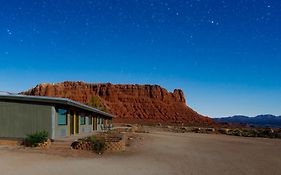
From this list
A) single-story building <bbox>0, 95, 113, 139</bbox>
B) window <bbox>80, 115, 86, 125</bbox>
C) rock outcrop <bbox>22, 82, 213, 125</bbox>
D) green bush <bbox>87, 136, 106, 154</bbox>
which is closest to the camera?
green bush <bbox>87, 136, 106, 154</bbox>

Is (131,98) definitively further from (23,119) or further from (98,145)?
(98,145)

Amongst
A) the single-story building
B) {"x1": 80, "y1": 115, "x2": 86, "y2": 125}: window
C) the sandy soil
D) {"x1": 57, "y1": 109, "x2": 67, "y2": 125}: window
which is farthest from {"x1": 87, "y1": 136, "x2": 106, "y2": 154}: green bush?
{"x1": 80, "y1": 115, "x2": 86, "y2": 125}: window

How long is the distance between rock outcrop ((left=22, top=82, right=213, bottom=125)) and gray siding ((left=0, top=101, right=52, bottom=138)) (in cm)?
13701

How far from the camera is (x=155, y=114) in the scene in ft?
536

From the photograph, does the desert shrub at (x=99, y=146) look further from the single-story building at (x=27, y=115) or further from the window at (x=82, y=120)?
the window at (x=82, y=120)

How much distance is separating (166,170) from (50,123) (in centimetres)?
918

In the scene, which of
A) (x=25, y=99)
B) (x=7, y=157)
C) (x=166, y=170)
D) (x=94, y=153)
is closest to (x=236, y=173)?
(x=166, y=170)

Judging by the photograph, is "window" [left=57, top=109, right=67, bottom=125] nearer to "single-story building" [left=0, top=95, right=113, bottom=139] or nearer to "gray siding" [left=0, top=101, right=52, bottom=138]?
"single-story building" [left=0, top=95, right=113, bottom=139]

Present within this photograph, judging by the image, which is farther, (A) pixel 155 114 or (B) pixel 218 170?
(A) pixel 155 114

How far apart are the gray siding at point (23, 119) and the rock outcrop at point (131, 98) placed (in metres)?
137

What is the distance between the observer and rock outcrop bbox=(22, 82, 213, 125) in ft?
536

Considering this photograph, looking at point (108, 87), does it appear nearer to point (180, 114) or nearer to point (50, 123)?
point (180, 114)

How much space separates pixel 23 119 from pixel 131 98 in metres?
155

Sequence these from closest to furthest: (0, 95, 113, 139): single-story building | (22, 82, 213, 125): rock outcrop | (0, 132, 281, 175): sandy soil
→ (0, 132, 281, 175): sandy soil, (0, 95, 113, 139): single-story building, (22, 82, 213, 125): rock outcrop
